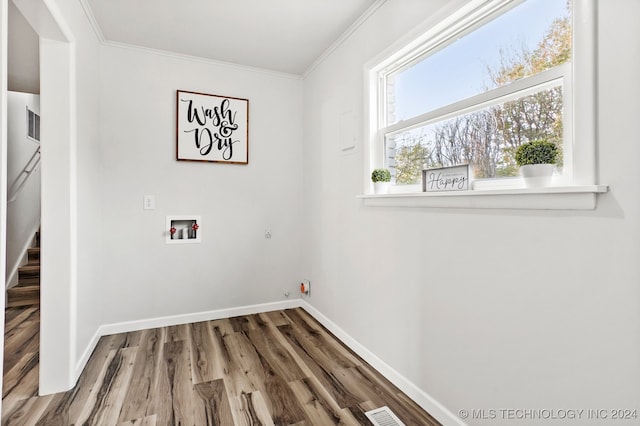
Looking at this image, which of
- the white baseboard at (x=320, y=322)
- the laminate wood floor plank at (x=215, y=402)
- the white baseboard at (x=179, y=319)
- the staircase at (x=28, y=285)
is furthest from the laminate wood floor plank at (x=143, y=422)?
the staircase at (x=28, y=285)

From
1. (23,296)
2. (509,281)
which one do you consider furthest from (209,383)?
(23,296)

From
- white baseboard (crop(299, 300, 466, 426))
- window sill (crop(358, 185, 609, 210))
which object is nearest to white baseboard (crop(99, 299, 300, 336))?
white baseboard (crop(299, 300, 466, 426))

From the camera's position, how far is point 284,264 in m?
3.38

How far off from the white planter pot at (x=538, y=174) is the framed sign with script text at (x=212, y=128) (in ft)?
→ 8.09

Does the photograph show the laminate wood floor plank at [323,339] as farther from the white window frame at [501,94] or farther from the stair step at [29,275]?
the stair step at [29,275]

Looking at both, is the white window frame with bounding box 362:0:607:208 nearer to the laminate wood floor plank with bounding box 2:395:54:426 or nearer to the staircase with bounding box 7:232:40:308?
the laminate wood floor plank with bounding box 2:395:54:426

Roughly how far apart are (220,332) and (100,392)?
0.97 meters

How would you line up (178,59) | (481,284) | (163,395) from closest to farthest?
(481,284), (163,395), (178,59)

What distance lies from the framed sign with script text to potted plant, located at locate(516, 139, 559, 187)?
2457 millimetres

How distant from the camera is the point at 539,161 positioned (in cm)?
122

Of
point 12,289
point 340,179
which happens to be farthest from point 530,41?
point 12,289

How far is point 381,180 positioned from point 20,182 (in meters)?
4.98

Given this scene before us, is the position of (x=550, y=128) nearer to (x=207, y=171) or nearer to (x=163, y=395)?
(x=163, y=395)

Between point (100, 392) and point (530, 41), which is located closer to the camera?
point (530, 41)
